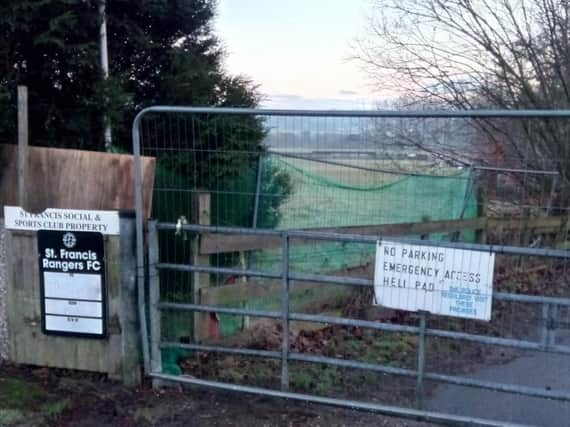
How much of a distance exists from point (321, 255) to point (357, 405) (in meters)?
2.35

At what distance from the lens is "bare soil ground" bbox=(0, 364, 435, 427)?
463 centimetres

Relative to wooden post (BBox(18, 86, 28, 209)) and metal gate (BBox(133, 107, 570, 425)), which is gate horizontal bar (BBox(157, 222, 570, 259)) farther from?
wooden post (BBox(18, 86, 28, 209))

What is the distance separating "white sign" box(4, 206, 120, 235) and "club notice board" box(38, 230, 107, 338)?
0.05m

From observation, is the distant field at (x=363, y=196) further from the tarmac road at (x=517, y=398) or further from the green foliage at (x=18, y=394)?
the green foliage at (x=18, y=394)

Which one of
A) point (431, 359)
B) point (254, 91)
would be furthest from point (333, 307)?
point (254, 91)

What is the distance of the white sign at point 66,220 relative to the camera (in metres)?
5.09

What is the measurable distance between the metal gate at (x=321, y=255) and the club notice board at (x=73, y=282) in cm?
36

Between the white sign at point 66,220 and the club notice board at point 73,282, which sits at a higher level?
the white sign at point 66,220

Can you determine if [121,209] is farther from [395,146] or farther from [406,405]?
[395,146]

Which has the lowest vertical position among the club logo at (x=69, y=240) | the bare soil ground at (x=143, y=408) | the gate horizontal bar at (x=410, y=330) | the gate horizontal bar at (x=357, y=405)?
the bare soil ground at (x=143, y=408)

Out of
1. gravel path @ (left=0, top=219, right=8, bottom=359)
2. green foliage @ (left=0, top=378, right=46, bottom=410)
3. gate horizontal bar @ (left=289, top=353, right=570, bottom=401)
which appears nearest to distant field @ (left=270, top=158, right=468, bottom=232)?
gate horizontal bar @ (left=289, top=353, right=570, bottom=401)

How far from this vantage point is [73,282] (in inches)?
204

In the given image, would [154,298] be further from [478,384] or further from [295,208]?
[478,384]

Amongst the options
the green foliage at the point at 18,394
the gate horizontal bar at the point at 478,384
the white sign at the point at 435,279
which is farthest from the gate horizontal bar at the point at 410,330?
the green foliage at the point at 18,394
